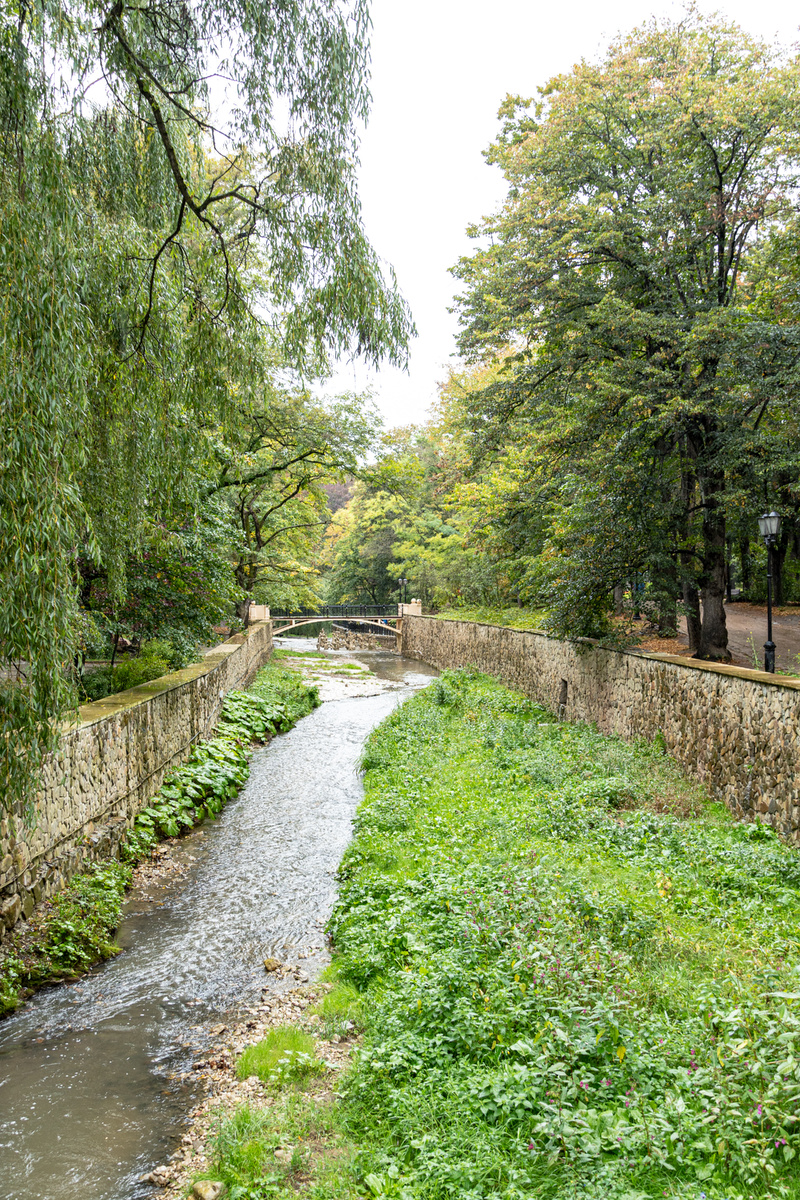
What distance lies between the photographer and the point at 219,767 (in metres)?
10.3

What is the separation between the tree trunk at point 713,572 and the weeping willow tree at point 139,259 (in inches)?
280

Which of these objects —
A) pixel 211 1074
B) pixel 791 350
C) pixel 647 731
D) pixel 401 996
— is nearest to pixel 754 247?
pixel 791 350

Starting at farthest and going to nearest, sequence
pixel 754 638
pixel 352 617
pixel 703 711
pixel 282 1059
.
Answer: pixel 352 617 → pixel 754 638 → pixel 703 711 → pixel 282 1059

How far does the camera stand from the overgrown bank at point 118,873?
490cm

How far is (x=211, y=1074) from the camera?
402 centimetres

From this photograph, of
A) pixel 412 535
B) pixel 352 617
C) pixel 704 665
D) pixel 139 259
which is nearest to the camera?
pixel 139 259

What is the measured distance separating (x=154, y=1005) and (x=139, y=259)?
5.36 metres

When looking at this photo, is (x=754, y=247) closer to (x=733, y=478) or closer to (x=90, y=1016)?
(x=733, y=478)

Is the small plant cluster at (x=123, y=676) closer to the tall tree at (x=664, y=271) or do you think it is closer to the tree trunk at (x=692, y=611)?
the tall tree at (x=664, y=271)

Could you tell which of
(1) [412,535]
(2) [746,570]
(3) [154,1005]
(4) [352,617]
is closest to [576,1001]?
(3) [154,1005]

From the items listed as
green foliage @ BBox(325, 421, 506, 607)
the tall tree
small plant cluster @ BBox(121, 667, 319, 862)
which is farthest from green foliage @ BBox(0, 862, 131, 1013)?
green foliage @ BBox(325, 421, 506, 607)

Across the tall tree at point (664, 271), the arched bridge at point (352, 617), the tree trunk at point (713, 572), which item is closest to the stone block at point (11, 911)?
the tall tree at point (664, 271)

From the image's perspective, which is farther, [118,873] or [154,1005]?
[118,873]

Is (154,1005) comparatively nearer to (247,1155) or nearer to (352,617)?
(247,1155)
